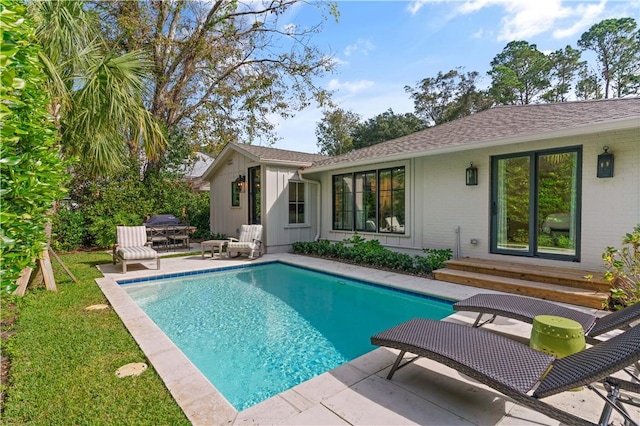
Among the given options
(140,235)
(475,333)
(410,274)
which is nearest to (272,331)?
(475,333)

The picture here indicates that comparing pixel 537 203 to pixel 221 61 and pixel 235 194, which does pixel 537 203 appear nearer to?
pixel 235 194

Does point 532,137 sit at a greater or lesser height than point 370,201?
greater

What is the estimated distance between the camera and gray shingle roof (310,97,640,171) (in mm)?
6078

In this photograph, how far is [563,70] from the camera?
28656 mm

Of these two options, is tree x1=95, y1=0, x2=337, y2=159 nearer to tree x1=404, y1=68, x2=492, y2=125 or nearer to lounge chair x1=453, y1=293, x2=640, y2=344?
lounge chair x1=453, y1=293, x2=640, y2=344

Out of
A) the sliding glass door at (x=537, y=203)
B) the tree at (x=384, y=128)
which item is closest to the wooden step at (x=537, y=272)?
the sliding glass door at (x=537, y=203)

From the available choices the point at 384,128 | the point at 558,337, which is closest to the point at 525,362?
the point at 558,337

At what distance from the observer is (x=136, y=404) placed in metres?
2.69

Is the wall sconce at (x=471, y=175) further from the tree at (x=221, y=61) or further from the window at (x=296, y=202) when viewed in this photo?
the tree at (x=221, y=61)

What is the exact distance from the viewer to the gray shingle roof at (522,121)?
6.08 metres

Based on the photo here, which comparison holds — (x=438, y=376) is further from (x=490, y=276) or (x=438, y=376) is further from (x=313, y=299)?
(x=490, y=276)

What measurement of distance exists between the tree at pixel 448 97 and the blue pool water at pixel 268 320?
2853cm

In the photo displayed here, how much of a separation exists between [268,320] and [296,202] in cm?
649

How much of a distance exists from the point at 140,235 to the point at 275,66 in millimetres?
11051
